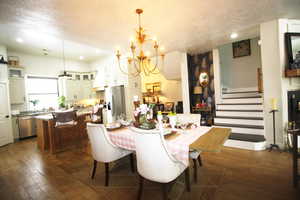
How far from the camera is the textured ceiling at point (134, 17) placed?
198 centimetres

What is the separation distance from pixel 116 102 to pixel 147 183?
3412 mm

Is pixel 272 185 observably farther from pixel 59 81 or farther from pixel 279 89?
pixel 59 81

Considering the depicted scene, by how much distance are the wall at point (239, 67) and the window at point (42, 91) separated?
7.02 m

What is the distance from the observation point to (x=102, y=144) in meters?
1.93

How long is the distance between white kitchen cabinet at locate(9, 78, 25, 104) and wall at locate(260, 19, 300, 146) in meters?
7.38

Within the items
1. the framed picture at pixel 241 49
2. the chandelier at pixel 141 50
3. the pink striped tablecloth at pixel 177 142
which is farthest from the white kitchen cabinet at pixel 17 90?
the framed picture at pixel 241 49

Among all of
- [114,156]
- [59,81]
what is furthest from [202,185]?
[59,81]

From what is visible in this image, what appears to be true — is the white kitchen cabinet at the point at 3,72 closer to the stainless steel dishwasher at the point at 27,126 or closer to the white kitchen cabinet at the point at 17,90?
the white kitchen cabinet at the point at 17,90

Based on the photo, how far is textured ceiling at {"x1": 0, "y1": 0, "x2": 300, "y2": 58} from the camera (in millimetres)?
1983

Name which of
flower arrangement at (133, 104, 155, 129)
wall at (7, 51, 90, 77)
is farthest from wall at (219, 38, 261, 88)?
wall at (7, 51, 90, 77)

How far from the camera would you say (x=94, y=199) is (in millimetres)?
1744

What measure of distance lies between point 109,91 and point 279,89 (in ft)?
16.0

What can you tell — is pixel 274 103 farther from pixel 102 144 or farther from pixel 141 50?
pixel 102 144

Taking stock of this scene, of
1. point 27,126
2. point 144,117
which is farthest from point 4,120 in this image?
point 144,117
